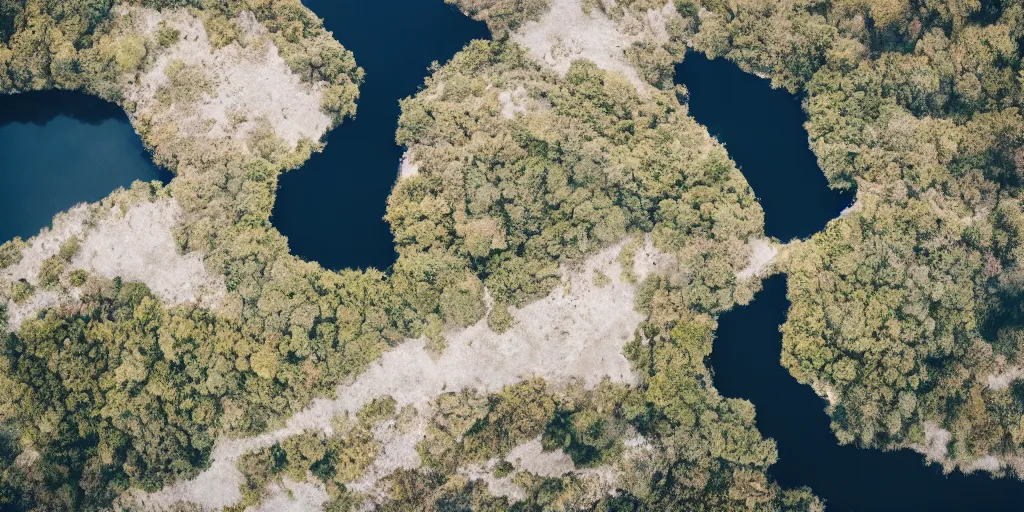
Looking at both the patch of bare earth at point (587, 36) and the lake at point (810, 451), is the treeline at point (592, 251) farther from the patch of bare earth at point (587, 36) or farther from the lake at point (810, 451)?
the patch of bare earth at point (587, 36)

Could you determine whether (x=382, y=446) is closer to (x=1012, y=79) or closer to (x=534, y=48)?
(x=534, y=48)

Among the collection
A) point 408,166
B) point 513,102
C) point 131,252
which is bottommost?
point 131,252

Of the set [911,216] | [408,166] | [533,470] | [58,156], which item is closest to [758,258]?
[911,216]

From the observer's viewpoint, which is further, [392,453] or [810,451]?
[810,451]

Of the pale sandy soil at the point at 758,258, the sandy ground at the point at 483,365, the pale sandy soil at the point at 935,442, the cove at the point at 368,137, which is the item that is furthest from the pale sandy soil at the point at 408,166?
the pale sandy soil at the point at 935,442

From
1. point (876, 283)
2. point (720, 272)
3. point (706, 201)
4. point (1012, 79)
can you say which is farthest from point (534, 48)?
point (1012, 79)

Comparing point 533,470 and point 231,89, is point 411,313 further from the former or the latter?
point 231,89

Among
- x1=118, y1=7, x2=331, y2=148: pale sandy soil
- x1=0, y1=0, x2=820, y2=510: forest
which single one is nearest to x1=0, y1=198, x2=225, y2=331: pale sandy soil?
x1=0, y1=0, x2=820, y2=510: forest

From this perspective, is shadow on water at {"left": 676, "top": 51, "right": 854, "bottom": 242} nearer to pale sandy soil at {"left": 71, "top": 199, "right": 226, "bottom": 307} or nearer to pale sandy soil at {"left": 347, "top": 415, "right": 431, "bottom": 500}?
pale sandy soil at {"left": 347, "top": 415, "right": 431, "bottom": 500}
